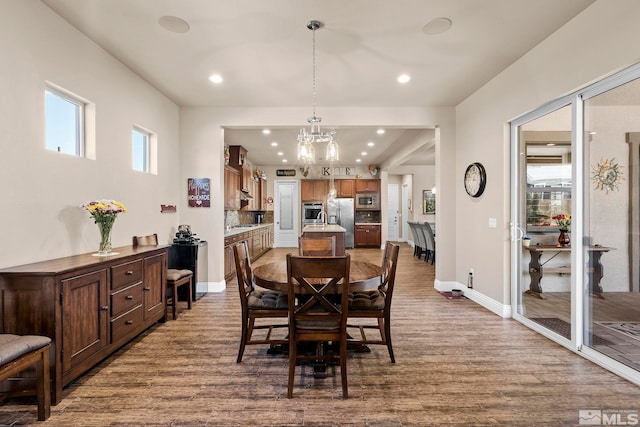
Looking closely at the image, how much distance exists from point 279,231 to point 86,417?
8.78 metres

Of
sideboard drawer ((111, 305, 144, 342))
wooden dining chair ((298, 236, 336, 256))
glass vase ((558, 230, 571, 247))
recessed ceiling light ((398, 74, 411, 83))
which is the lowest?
sideboard drawer ((111, 305, 144, 342))

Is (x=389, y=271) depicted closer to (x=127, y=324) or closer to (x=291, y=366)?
(x=291, y=366)

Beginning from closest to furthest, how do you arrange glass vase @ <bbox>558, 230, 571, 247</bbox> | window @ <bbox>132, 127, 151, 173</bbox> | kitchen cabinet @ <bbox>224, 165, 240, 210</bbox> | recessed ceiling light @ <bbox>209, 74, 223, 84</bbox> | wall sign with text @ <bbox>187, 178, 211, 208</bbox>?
glass vase @ <bbox>558, 230, 571, 247</bbox>, recessed ceiling light @ <bbox>209, 74, 223, 84</bbox>, window @ <bbox>132, 127, 151, 173</bbox>, wall sign with text @ <bbox>187, 178, 211, 208</bbox>, kitchen cabinet @ <bbox>224, 165, 240, 210</bbox>

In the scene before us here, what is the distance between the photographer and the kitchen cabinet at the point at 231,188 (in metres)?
6.20

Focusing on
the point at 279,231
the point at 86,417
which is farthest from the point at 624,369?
the point at 279,231

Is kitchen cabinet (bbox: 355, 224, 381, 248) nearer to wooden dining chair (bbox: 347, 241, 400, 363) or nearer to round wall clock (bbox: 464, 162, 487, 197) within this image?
round wall clock (bbox: 464, 162, 487, 197)

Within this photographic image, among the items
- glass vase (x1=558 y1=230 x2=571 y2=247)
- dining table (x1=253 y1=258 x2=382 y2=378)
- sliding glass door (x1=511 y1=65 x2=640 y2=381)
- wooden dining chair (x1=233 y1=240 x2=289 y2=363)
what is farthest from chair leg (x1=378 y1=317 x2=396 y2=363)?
glass vase (x1=558 y1=230 x2=571 y2=247)

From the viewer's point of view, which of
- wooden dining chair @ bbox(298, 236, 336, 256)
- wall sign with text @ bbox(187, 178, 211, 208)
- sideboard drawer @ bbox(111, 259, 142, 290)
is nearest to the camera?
sideboard drawer @ bbox(111, 259, 142, 290)

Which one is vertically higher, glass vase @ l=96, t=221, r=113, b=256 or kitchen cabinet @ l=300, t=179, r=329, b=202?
kitchen cabinet @ l=300, t=179, r=329, b=202

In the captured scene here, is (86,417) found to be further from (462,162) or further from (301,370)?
(462,162)

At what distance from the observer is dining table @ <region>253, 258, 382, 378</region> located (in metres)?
2.24

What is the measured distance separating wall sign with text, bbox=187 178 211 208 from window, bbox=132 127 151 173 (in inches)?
29.4

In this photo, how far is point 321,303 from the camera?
6.88 feet

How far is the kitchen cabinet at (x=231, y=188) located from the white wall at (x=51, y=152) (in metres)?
2.31
